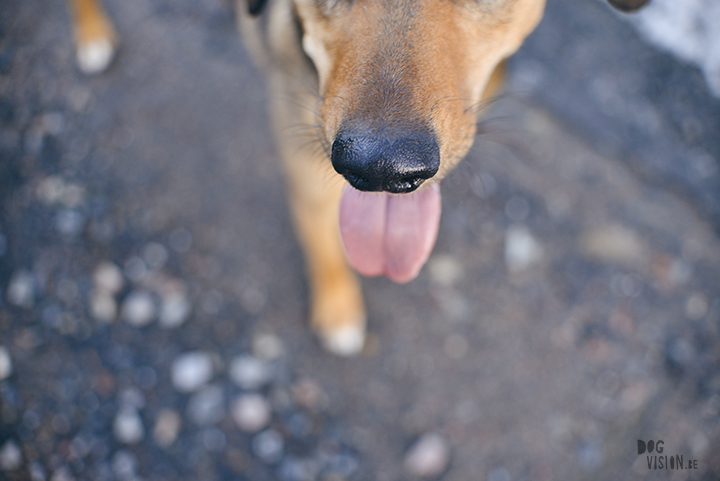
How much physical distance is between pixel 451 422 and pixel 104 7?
13.1 ft

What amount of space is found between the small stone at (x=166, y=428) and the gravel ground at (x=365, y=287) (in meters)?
0.01

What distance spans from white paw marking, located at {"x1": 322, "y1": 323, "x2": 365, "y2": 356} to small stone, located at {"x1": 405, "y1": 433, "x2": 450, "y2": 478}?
2.00 ft

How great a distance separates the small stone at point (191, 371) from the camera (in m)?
2.51

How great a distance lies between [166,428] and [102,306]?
0.84 meters

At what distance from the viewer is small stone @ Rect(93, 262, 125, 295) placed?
2695 mm

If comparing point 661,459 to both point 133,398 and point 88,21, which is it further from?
point 88,21

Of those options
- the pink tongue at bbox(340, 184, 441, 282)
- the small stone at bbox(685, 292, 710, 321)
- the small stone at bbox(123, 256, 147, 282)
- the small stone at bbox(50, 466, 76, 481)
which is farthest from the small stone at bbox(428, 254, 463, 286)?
the small stone at bbox(50, 466, 76, 481)

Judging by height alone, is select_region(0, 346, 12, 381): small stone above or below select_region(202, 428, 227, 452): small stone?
above

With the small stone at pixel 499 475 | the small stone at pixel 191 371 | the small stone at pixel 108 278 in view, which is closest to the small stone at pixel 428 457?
the small stone at pixel 499 475

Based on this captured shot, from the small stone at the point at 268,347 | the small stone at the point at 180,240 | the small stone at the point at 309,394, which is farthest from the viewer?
the small stone at the point at 180,240

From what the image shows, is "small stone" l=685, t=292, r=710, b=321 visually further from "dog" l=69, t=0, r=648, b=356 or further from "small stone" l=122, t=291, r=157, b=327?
"small stone" l=122, t=291, r=157, b=327

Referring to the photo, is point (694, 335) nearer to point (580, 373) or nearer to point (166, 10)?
point (580, 373)

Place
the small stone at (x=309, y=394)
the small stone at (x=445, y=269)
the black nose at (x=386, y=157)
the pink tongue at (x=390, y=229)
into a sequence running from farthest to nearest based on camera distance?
1. the small stone at (x=445, y=269)
2. the small stone at (x=309, y=394)
3. the pink tongue at (x=390, y=229)
4. the black nose at (x=386, y=157)

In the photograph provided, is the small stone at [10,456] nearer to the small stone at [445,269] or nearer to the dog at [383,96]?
the dog at [383,96]
